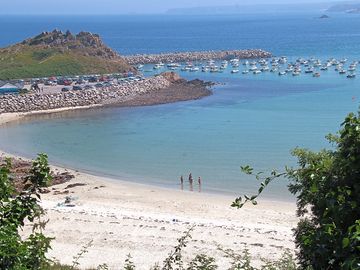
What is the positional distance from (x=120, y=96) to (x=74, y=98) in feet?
16.9

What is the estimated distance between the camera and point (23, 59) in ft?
225

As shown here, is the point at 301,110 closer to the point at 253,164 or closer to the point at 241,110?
the point at 241,110

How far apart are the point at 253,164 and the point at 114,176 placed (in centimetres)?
738

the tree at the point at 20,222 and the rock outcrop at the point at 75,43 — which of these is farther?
the rock outcrop at the point at 75,43

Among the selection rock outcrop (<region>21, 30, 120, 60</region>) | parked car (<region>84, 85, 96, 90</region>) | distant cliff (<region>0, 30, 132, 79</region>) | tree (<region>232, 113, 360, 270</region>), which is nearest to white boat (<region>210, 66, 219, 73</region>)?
distant cliff (<region>0, 30, 132, 79</region>)

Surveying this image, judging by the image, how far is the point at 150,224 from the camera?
20031mm

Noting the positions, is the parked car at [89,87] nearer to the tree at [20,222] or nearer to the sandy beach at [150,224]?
the sandy beach at [150,224]

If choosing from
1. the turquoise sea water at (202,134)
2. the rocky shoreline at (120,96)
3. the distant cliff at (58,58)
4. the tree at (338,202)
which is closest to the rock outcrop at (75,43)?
the distant cliff at (58,58)

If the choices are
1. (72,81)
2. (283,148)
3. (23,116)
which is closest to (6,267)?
(283,148)

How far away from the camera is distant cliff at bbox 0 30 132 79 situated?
2581 inches

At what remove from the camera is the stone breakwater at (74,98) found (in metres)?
50.0

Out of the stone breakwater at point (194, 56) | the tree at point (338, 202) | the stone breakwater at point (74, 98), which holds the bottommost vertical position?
the stone breakwater at point (74, 98)

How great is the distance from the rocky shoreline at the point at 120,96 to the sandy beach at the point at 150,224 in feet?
79.3

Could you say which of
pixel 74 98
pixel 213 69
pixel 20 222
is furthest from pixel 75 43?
pixel 20 222
